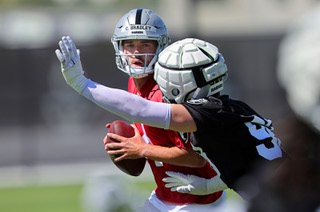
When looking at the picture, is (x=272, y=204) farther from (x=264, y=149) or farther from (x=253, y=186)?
(x=264, y=149)

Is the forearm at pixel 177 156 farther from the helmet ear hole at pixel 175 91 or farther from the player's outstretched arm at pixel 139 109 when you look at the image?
the player's outstretched arm at pixel 139 109

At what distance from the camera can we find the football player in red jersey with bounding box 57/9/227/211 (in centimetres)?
474

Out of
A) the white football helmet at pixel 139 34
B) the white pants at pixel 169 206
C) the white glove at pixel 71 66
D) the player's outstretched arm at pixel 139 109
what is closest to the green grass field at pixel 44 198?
the white pants at pixel 169 206

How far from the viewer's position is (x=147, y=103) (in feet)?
13.1

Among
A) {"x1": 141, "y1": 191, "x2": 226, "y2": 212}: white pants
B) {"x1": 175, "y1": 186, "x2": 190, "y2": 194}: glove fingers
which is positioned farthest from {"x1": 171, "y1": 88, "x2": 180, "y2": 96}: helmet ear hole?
{"x1": 141, "y1": 191, "x2": 226, "y2": 212}: white pants

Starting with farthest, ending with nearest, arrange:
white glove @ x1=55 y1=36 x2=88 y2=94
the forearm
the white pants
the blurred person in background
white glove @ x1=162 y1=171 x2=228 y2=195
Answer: the white pants, white glove @ x1=162 y1=171 x2=228 y2=195, the forearm, white glove @ x1=55 y1=36 x2=88 y2=94, the blurred person in background

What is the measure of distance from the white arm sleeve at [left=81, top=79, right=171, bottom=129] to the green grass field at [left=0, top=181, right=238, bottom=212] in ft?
17.6

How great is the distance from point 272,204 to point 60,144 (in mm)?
13717

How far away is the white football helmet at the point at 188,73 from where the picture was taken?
4.26 m

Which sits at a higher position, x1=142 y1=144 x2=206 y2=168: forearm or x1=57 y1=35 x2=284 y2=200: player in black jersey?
x1=57 y1=35 x2=284 y2=200: player in black jersey

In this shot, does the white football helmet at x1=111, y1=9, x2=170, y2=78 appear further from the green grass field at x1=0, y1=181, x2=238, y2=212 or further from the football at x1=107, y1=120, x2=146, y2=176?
the green grass field at x1=0, y1=181, x2=238, y2=212

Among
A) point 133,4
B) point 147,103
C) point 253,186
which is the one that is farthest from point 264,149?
point 133,4

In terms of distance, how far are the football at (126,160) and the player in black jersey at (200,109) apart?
0.44m

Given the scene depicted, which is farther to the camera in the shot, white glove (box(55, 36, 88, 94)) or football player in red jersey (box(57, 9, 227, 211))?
football player in red jersey (box(57, 9, 227, 211))
